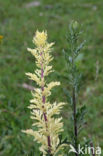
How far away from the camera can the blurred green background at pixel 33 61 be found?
278cm

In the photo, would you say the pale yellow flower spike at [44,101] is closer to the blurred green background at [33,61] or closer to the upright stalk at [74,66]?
the upright stalk at [74,66]

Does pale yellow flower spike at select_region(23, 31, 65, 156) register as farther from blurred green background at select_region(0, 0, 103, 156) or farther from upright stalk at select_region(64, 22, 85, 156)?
blurred green background at select_region(0, 0, 103, 156)

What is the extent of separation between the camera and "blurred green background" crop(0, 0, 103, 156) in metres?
2.78

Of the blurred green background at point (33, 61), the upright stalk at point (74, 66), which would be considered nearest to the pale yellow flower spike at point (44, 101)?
the upright stalk at point (74, 66)

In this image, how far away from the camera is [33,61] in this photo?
4.36 meters

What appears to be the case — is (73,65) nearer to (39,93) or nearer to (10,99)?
(39,93)

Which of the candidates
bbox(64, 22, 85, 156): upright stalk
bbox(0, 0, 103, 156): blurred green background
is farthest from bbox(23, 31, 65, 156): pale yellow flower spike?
bbox(0, 0, 103, 156): blurred green background

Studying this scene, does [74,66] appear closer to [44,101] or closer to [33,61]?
[44,101]

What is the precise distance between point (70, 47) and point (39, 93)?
10.3 inches

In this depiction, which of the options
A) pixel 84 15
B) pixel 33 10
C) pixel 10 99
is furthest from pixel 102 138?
pixel 33 10

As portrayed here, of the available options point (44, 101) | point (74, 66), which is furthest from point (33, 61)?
point (44, 101)

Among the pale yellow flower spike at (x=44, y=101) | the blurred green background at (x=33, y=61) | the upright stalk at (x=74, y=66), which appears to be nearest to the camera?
the pale yellow flower spike at (x=44, y=101)

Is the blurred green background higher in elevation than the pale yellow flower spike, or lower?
higher

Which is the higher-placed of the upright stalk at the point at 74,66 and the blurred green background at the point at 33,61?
the blurred green background at the point at 33,61
